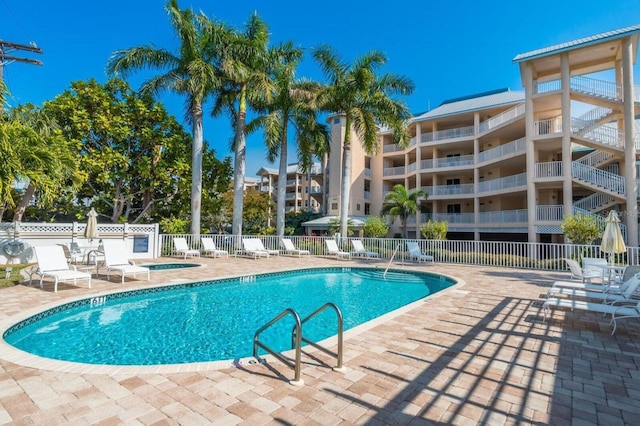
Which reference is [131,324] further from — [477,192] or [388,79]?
[477,192]

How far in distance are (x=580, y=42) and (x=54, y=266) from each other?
27.3 m

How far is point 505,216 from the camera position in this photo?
80.2 ft

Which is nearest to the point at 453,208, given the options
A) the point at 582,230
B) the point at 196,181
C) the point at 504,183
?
the point at 504,183

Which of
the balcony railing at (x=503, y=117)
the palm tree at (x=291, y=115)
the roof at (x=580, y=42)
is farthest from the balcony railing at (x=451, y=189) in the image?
the palm tree at (x=291, y=115)

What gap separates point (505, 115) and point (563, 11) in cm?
1153

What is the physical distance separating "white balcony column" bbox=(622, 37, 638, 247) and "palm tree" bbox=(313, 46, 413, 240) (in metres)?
12.1

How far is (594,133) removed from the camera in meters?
21.0

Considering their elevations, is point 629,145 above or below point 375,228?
above

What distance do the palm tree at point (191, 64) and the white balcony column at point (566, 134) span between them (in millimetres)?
20352

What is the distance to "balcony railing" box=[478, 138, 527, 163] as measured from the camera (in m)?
23.2

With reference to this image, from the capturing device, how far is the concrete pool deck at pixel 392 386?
299cm

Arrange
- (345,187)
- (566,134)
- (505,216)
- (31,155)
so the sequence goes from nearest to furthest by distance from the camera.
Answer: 1. (31,155)
2. (345,187)
3. (566,134)
4. (505,216)

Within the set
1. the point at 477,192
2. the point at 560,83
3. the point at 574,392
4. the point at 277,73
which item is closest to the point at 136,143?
the point at 277,73

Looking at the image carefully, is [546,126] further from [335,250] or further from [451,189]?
[335,250]
